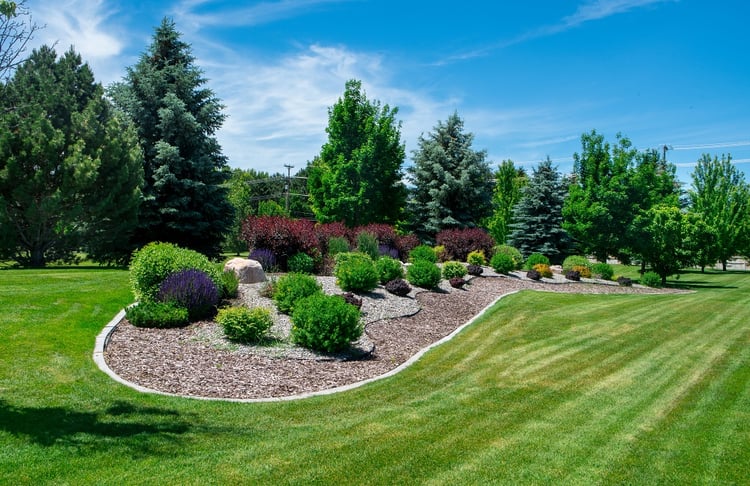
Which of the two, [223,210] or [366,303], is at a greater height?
[223,210]

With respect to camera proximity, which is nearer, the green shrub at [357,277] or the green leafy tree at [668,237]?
the green shrub at [357,277]

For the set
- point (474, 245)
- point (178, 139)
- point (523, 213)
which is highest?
point (178, 139)

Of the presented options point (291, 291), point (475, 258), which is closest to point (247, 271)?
point (291, 291)

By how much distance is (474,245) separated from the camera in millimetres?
24922

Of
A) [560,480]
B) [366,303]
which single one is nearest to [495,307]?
[366,303]

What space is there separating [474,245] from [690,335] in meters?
13.0

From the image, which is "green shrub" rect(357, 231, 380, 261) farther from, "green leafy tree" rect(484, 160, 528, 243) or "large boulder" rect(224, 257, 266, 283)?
"green leafy tree" rect(484, 160, 528, 243)

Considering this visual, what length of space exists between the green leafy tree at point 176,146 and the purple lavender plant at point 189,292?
12.4m

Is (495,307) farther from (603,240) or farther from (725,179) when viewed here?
(725,179)

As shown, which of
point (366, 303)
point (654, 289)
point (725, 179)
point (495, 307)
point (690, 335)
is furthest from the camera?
point (725, 179)

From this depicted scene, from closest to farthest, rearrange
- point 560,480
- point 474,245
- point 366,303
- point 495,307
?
point 560,480 → point 366,303 → point 495,307 → point 474,245

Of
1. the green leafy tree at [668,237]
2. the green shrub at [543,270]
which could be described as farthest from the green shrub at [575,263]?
the green leafy tree at [668,237]

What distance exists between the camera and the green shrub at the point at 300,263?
54.5 feet

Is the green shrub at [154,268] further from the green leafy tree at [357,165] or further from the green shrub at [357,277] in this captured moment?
the green leafy tree at [357,165]
